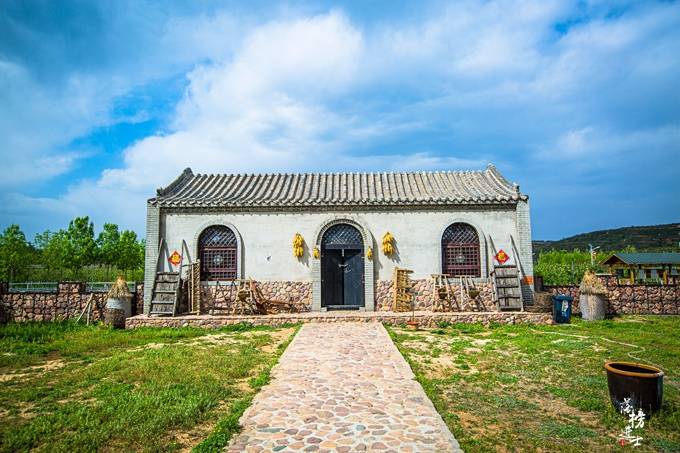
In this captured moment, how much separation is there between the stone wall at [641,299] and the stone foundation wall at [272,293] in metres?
9.32

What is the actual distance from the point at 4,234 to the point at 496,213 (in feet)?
92.8

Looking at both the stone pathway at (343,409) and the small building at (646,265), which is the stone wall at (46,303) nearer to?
the stone pathway at (343,409)

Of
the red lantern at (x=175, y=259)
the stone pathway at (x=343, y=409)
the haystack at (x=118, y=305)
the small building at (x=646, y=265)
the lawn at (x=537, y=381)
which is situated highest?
the red lantern at (x=175, y=259)

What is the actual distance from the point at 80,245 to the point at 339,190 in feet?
67.8

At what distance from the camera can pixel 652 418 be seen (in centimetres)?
560

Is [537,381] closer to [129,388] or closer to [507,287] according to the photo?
[129,388]

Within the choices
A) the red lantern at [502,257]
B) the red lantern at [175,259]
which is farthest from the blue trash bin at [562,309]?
the red lantern at [175,259]

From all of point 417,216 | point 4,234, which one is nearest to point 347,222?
point 417,216

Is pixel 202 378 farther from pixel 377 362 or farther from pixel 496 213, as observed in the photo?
pixel 496 213

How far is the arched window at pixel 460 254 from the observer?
16.3 meters

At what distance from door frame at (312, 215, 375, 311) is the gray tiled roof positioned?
641mm

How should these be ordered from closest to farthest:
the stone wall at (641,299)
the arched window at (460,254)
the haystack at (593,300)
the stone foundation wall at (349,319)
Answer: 1. the stone foundation wall at (349,319)
2. the haystack at (593,300)
3. the arched window at (460,254)
4. the stone wall at (641,299)

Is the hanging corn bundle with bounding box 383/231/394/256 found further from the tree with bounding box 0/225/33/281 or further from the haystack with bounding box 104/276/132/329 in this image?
the tree with bounding box 0/225/33/281

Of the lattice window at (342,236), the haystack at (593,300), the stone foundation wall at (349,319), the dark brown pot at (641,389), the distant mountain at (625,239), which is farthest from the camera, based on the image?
the distant mountain at (625,239)
